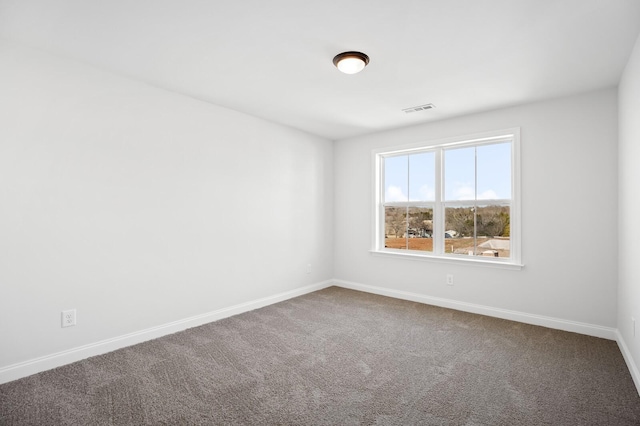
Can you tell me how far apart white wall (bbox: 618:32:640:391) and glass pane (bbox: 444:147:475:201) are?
4.68 feet

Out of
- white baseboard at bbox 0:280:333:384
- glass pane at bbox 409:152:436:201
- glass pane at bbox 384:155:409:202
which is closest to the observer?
Answer: white baseboard at bbox 0:280:333:384

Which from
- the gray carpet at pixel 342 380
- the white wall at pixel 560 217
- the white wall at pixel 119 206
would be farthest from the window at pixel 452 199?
the white wall at pixel 119 206

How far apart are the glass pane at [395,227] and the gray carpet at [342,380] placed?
1.56 m

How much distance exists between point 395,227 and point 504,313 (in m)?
1.80

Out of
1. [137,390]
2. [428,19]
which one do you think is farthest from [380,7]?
[137,390]

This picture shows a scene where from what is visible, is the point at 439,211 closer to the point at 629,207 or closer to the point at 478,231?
the point at 478,231

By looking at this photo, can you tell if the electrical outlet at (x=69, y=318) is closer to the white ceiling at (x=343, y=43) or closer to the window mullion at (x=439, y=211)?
the white ceiling at (x=343, y=43)

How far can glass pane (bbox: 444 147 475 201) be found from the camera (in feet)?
13.8

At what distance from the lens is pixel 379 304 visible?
439 cm

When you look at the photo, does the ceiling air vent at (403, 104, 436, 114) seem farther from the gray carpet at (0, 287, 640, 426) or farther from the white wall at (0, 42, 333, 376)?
the gray carpet at (0, 287, 640, 426)

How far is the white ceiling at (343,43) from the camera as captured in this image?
2037mm

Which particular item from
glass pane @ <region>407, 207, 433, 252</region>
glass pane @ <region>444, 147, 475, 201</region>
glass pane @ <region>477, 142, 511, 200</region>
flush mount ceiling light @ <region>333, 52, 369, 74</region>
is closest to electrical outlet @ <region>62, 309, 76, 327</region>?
flush mount ceiling light @ <region>333, 52, 369, 74</region>

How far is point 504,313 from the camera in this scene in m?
3.83

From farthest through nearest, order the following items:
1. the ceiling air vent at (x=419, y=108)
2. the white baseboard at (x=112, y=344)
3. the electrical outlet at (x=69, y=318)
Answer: the ceiling air vent at (x=419, y=108) < the electrical outlet at (x=69, y=318) < the white baseboard at (x=112, y=344)
